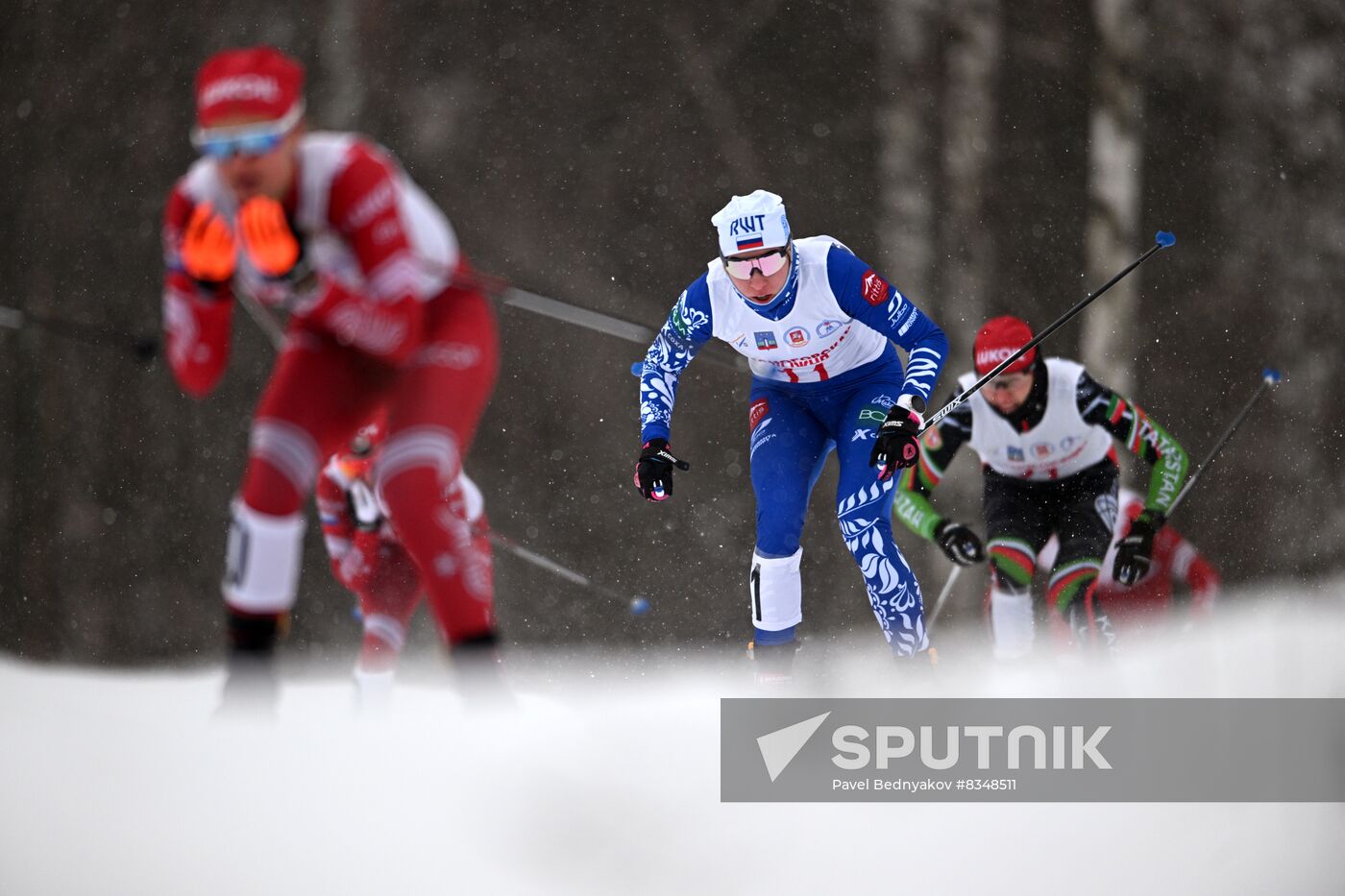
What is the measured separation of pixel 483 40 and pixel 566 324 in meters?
1.07

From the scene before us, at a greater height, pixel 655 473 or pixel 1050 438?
pixel 1050 438

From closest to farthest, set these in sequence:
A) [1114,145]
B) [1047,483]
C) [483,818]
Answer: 1. [483,818]
2. [1047,483]
3. [1114,145]

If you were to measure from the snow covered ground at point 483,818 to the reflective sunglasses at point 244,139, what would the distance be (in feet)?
3.37

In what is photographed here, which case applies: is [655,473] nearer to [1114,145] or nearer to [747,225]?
[747,225]

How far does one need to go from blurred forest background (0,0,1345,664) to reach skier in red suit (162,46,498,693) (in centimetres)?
186

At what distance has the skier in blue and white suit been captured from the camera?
3.21 meters

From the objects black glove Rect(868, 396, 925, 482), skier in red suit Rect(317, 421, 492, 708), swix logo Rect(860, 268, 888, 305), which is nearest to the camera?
black glove Rect(868, 396, 925, 482)

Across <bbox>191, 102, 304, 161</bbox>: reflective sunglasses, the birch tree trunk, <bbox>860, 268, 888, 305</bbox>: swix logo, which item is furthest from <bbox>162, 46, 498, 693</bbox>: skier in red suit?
the birch tree trunk

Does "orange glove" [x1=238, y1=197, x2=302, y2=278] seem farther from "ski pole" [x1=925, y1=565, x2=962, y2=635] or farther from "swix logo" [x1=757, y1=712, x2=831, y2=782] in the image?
"ski pole" [x1=925, y1=565, x2=962, y2=635]

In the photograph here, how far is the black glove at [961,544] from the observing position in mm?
4086

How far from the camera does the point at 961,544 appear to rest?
4098mm

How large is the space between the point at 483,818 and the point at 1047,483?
100 inches

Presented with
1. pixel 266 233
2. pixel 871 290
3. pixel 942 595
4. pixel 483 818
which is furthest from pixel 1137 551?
pixel 266 233

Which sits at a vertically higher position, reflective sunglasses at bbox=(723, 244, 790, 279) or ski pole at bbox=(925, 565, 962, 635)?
reflective sunglasses at bbox=(723, 244, 790, 279)
